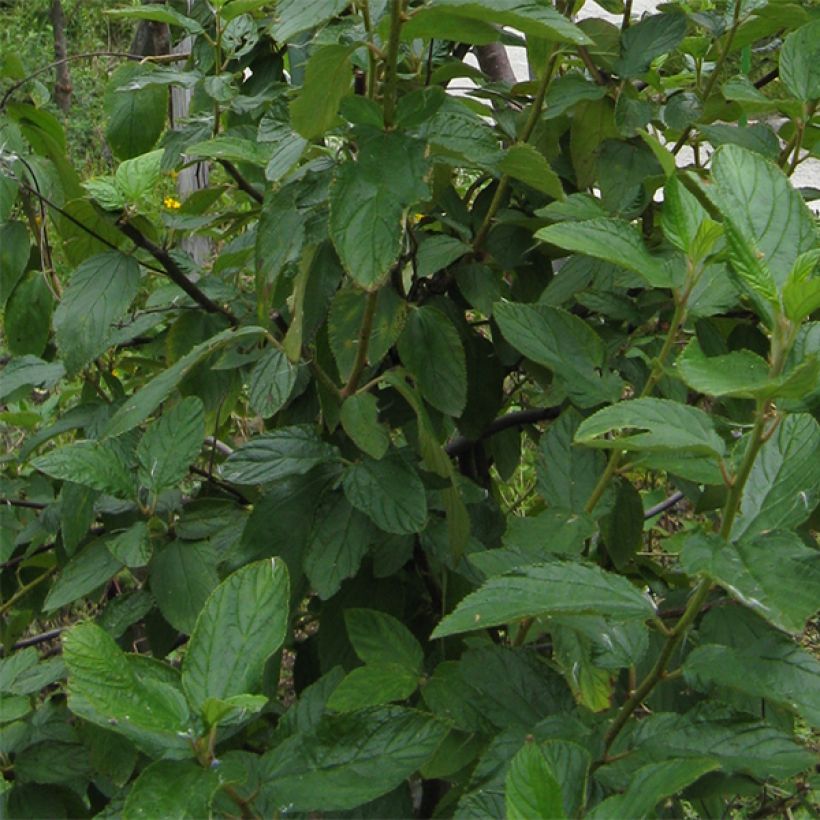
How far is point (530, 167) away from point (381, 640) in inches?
18.3

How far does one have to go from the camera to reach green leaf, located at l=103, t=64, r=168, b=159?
1.47m

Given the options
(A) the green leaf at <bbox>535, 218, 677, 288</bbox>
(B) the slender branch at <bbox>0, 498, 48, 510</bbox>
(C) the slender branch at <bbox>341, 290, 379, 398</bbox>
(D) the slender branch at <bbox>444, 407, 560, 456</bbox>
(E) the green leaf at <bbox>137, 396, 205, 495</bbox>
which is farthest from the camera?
(B) the slender branch at <bbox>0, 498, 48, 510</bbox>

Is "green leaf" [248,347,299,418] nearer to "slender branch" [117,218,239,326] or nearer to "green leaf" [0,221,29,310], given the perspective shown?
"slender branch" [117,218,239,326]

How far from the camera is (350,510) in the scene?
116cm

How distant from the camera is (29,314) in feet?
4.97

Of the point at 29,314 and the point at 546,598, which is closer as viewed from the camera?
the point at 546,598

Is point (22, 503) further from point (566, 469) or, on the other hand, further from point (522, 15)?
point (522, 15)

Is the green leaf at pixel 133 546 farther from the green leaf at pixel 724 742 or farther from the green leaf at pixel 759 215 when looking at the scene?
the green leaf at pixel 759 215

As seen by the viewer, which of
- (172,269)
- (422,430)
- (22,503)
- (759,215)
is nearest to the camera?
(759,215)

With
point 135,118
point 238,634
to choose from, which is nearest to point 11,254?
point 135,118

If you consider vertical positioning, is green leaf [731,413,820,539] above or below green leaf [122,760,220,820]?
above

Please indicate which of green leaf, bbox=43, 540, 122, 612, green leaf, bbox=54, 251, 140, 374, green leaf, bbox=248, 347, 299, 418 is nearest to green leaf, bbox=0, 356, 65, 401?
green leaf, bbox=54, 251, 140, 374

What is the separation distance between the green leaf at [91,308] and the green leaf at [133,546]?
0.20 meters

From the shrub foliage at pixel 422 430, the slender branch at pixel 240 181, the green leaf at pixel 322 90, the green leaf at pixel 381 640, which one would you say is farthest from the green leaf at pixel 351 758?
the slender branch at pixel 240 181
